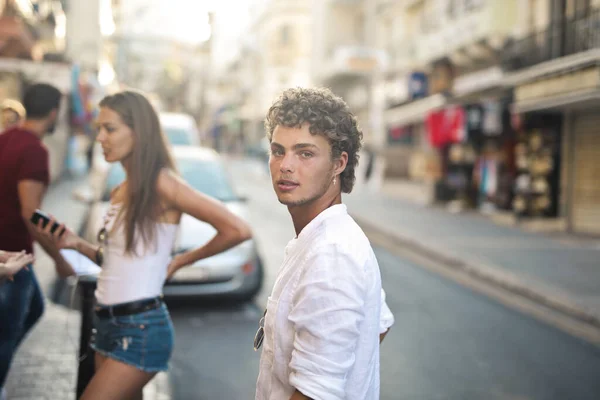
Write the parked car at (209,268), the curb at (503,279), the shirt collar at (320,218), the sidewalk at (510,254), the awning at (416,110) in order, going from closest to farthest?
the shirt collar at (320,218) < the parked car at (209,268) < the curb at (503,279) < the sidewalk at (510,254) < the awning at (416,110)

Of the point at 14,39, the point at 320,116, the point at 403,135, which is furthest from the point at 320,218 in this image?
the point at 403,135

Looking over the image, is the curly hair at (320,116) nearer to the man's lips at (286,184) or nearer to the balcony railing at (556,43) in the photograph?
the man's lips at (286,184)

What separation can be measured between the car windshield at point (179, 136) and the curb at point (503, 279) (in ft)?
15.6

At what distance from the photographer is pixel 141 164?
275 cm

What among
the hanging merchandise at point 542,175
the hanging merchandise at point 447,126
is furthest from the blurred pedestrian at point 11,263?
the hanging merchandise at point 447,126

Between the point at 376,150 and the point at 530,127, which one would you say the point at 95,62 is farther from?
the point at 530,127

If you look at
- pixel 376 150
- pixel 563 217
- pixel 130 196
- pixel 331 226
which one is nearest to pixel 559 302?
pixel 130 196

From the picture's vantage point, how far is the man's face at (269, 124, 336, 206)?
1706 millimetres

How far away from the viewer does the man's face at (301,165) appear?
5.60 ft

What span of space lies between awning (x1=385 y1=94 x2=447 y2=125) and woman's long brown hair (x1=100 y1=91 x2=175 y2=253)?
16.8 meters

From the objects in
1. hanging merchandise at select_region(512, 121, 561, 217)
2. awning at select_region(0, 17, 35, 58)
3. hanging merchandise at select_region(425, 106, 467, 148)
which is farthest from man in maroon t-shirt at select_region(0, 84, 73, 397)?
hanging merchandise at select_region(425, 106, 467, 148)

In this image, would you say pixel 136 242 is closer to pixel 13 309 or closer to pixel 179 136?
pixel 13 309

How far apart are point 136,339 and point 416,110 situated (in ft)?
61.4

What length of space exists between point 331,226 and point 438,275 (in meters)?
8.37
